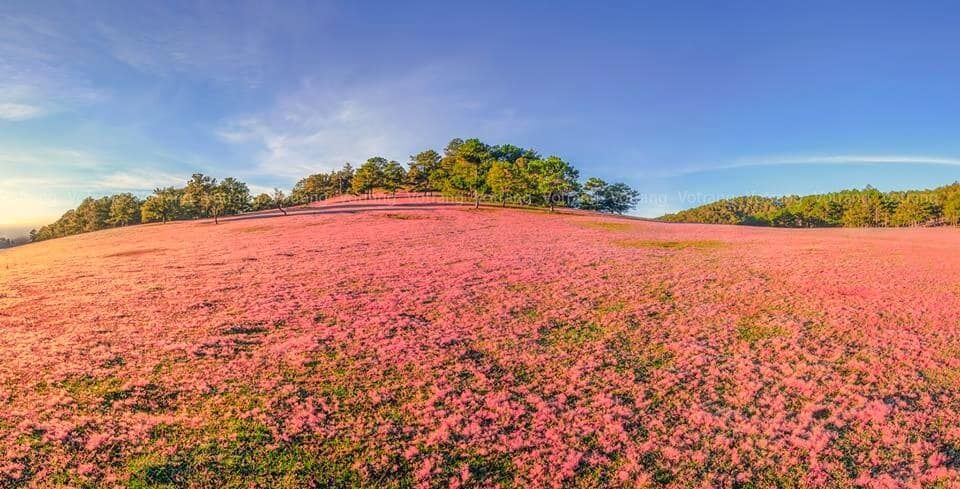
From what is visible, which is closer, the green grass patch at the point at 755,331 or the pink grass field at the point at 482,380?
the pink grass field at the point at 482,380

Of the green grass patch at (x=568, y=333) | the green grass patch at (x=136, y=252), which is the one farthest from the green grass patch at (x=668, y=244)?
the green grass patch at (x=136, y=252)

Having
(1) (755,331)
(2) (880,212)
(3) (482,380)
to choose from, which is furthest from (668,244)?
(2) (880,212)

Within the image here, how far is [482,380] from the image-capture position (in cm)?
1199

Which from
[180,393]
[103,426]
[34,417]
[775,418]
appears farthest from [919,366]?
[34,417]

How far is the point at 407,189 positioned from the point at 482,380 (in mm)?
122900

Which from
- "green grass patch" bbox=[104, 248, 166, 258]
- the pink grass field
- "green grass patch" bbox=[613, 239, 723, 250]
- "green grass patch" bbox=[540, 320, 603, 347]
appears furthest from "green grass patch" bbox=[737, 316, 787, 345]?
"green grass patch" bbox=[104, 248, 166, 258]

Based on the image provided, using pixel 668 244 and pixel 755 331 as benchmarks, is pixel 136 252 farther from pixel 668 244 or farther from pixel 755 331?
pixel 668 244

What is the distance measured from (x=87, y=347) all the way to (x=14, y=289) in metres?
16.5

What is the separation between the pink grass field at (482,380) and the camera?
8477 mm

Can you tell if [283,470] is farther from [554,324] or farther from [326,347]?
[554,324]

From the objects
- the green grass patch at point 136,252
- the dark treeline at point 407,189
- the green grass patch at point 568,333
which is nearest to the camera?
the green grass patch at point 568,333

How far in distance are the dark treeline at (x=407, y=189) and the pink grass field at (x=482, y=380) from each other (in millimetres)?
65310

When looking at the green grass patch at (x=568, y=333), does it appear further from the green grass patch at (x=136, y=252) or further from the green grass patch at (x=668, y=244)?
the green grass patch at (x=136, y=252)

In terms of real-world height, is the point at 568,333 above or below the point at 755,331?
above
